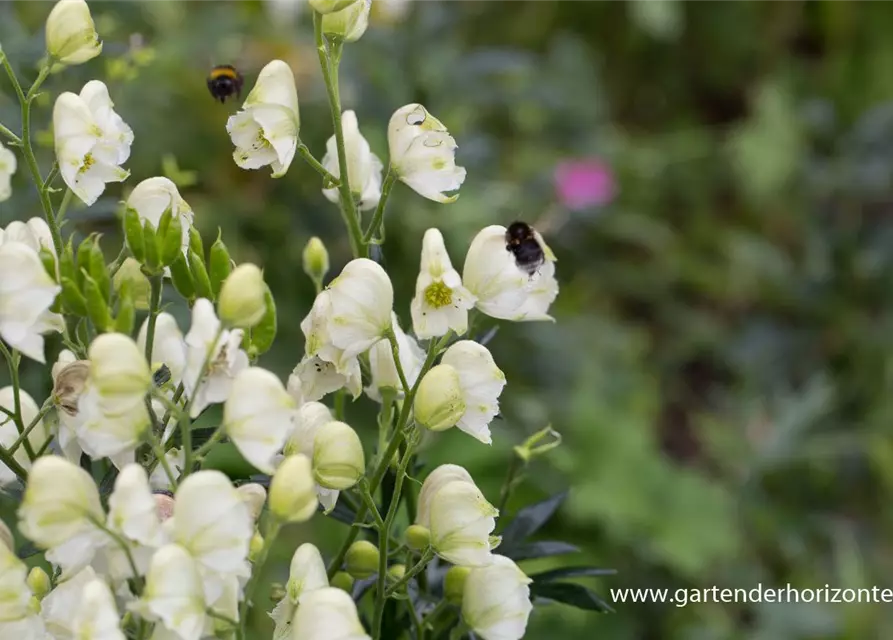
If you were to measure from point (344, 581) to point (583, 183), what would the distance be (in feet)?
4.56

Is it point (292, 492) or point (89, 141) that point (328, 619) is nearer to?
point (292, 492)

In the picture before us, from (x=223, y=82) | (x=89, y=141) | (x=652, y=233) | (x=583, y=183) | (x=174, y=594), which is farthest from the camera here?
(x=652, y=233)

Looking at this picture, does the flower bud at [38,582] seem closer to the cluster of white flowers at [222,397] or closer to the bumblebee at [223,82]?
the cluster of white flowers at [222,397]

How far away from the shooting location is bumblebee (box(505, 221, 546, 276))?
1.53 ft

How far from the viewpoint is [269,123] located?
464 mm

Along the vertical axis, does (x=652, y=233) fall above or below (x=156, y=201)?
below

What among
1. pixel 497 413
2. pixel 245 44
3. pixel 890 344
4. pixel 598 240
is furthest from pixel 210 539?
pixel 598 240

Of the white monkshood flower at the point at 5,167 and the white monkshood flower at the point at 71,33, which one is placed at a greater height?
the white monkshood flower at the point at 71,33

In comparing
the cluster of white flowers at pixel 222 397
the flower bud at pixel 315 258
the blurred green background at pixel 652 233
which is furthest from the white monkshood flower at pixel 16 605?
the blurred green background at pixel 652 233

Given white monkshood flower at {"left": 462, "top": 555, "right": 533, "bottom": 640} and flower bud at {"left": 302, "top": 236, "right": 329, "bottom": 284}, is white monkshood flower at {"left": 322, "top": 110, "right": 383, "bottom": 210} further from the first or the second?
white monkshood flower at {"left": 462, "top": 555, "right": 533, "bottom": 640}

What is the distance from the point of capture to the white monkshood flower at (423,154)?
1.59 feet

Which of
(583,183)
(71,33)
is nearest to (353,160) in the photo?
(71,33)

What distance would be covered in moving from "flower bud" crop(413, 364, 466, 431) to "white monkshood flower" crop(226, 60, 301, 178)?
0.41 feet

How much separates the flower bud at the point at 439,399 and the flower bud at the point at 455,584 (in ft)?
0.28
